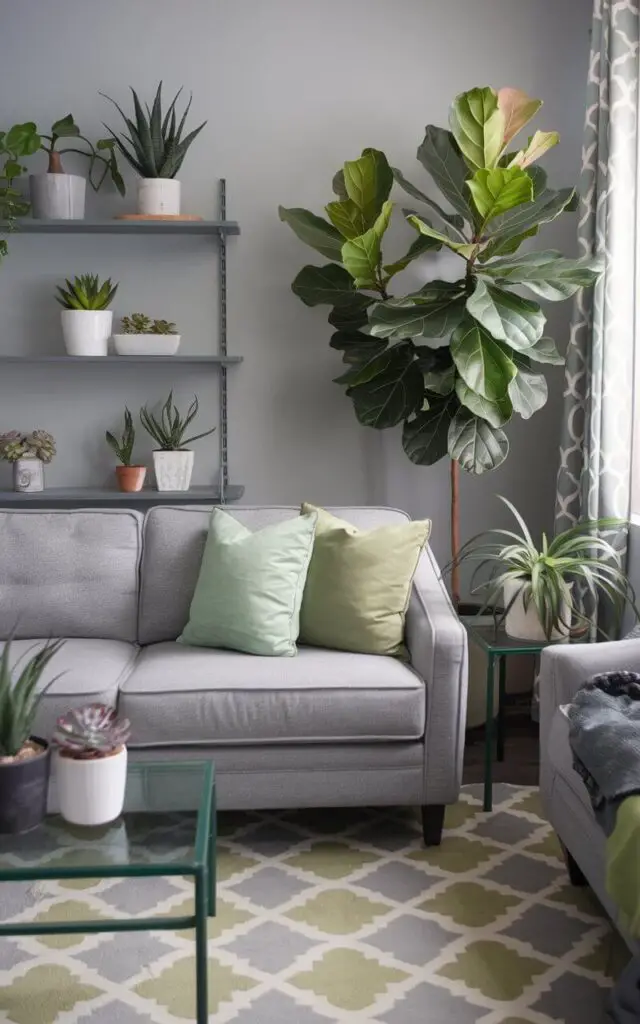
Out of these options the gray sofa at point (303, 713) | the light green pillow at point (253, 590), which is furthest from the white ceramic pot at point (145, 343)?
the gray sofa at point (303, 713)

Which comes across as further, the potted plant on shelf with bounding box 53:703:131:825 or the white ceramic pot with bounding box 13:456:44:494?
the white ceramic pot with bounding box 13:456:44:494

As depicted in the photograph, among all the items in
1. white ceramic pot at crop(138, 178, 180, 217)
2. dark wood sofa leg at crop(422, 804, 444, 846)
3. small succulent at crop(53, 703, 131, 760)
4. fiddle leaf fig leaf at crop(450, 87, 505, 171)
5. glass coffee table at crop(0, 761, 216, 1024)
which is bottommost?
dark wood sofa leg at crop(422, 804, 444, 846)

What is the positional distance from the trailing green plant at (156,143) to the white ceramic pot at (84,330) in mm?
507

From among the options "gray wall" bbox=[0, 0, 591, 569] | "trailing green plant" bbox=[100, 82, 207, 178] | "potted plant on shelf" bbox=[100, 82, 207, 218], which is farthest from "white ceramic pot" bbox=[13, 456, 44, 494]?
"trailing green plant" bbox=[100, 82, 207, 178]

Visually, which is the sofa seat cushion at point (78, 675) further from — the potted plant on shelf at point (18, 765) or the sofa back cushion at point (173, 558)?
the potted plant on shelf at point (18, 765)

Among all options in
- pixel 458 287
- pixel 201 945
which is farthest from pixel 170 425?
pixel 201 945

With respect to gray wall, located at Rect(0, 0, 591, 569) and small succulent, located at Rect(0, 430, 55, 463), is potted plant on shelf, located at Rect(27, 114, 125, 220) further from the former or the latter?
small succulent, located at Rect(0, 430, 55, 463)

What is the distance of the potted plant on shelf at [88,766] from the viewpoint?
6.54 feet

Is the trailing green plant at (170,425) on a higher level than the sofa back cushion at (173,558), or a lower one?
higher

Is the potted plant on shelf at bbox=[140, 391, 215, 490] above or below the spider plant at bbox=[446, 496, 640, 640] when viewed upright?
above

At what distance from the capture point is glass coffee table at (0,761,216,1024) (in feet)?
6.15

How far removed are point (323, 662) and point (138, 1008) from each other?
1027mm

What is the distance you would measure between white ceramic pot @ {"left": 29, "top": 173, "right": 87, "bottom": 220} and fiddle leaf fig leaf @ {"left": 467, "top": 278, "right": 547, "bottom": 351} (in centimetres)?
143

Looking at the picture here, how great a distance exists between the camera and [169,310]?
13.1 feet
